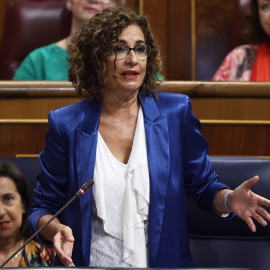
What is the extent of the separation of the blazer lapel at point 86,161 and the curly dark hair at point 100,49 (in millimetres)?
44

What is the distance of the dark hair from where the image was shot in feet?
2.77

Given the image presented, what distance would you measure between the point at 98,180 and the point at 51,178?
2.4 inches

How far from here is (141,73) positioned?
71 centimetres

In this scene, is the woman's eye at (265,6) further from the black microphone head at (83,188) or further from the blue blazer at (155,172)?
the black microphone head at (83,188)

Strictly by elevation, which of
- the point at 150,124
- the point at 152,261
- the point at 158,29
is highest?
the point at 158,29

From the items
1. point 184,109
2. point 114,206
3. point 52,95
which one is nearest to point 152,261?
point 114,206

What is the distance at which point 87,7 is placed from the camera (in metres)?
1.21

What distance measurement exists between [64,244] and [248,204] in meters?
0.19

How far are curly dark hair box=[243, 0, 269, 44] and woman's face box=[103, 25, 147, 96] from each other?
56cm

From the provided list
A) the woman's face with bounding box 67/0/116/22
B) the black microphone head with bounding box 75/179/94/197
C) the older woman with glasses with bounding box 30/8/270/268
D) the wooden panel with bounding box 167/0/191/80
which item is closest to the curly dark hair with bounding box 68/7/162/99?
the older woman with glasses with bounding box 30/8/270/268

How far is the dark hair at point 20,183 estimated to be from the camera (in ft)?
2.77

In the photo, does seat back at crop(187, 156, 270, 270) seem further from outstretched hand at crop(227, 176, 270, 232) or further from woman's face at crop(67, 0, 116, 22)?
woman's face at crop(67, 0, 116, 22)

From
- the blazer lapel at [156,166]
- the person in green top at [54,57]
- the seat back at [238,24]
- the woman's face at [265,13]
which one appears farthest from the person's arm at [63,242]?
the seat back at [238,24]

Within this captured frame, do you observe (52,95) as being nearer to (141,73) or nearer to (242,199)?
(141,73)
